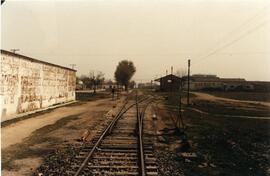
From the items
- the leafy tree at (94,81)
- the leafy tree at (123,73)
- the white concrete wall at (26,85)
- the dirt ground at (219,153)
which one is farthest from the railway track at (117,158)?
the leafy tree at (123,73)

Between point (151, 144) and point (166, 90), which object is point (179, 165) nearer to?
point (151, 144)

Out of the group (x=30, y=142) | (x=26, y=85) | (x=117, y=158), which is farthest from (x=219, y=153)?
(x=26, y=85)

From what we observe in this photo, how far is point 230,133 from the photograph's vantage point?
15516 millimetres

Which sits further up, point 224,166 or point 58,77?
point 58,77

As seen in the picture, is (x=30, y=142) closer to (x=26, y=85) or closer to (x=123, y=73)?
(x=26, y=85)

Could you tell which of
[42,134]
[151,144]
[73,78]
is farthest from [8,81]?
[73,78]

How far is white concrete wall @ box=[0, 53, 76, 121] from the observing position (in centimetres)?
2048

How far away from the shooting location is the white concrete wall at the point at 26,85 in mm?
20484

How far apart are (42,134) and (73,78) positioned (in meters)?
30.6

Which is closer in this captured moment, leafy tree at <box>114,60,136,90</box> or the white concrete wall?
the white concrete wall

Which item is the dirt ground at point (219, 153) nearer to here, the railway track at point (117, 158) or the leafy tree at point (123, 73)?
the railway track at point (117, 158)

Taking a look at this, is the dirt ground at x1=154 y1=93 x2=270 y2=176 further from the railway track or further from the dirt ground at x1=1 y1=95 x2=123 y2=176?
the dirt ground at x1=1 y1=95 x2=123 y2=176

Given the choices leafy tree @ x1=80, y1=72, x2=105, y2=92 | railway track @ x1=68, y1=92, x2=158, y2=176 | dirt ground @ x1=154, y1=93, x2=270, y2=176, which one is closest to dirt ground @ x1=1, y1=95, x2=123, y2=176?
railway track @ x1=68, y1=92, x2=158, y2=176

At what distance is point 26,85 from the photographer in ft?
80.2
